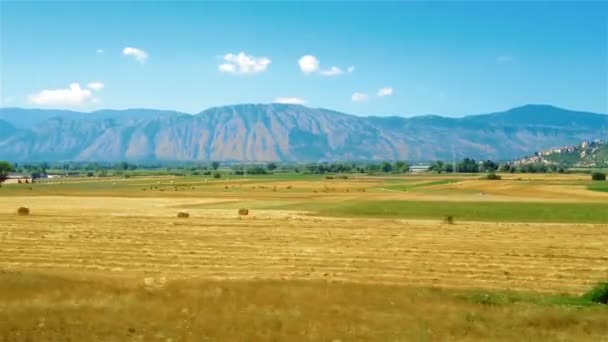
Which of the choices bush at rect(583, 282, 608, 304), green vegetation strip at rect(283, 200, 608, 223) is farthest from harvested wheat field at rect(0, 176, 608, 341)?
green vegetation strip at rect(283, 200, 608, 223)

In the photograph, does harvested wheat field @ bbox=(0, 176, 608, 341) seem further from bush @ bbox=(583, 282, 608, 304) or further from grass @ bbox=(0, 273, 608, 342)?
bush @ bbox=(583, 282, 608, 304)

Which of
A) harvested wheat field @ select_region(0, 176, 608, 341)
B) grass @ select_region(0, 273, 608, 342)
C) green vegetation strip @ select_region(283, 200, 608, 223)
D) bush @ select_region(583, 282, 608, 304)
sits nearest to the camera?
grass @ select_region(0, 273, 608, 342)

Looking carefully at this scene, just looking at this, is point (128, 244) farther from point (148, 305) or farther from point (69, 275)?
point (148, 305)

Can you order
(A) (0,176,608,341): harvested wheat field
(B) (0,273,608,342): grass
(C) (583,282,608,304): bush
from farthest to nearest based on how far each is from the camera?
1. (C) (583,282,608,304): bush
2. (A) (0,176,608,341): harvested wheat field
3. (B) (0,273,608,342): grass

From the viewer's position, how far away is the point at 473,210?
69312mm

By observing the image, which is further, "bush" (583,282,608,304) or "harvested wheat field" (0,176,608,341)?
"bush" (583,282,608,304)

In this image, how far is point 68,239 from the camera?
136 ft

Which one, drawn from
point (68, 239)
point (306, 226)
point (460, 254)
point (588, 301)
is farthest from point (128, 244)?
point (588, 301)

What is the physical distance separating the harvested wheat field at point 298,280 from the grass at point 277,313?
0.07 m

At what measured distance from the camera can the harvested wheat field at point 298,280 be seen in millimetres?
20109

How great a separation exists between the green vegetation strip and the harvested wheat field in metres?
6.89

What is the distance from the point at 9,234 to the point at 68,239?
600 cm

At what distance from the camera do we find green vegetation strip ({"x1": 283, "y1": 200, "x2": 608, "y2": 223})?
6175 centimetres

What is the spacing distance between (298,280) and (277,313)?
5.90 meters
